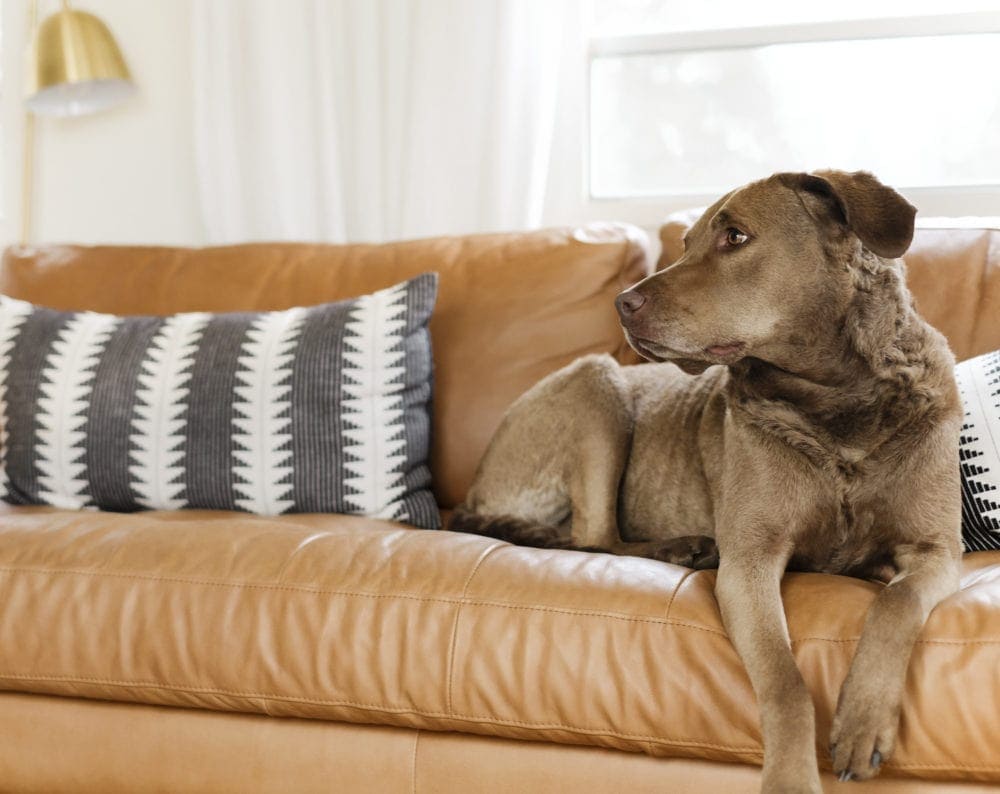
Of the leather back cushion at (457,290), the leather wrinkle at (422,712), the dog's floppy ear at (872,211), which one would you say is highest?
the dog's floppy ear at (872,211)

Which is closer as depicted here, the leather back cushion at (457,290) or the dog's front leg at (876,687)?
the dog's front leg at (876,687)

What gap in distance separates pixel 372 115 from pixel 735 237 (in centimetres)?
193

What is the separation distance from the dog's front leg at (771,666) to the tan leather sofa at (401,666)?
0.14 ft

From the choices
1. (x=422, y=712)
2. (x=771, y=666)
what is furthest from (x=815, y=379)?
(x=422, y=712)

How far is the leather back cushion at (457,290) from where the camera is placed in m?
2.69

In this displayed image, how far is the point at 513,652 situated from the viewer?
1.69 meters

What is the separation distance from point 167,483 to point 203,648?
77 centimetres

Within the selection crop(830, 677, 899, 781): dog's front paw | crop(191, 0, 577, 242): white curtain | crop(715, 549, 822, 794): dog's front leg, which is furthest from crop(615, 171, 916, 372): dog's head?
crop(191, 0, 577, 242): white curtain

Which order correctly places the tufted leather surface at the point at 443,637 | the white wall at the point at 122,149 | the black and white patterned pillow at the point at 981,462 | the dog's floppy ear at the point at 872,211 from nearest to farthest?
1. the tufted leather surface at the point at 443,637
2. the dog's floppy ear at the point at 872,211
3. the black and white patterned pillow at the point at 981,462
4. the white wall at the point at 122,149

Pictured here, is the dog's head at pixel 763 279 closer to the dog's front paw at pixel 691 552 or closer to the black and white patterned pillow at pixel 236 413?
the dog's front paw at pixel 691 552

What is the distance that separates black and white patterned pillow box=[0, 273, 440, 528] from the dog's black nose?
763 millimetres

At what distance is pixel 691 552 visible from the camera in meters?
2.00

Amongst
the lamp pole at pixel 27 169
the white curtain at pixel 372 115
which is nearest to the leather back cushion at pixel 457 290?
the white curtain at pixel 372 115

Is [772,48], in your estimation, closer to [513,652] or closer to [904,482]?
[904,482]
